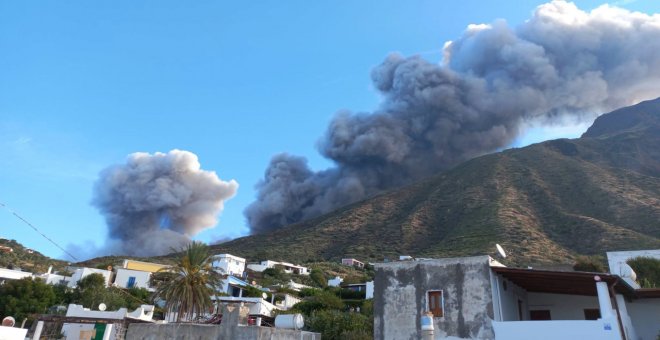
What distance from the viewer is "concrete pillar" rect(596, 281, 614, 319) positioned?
14.0 m

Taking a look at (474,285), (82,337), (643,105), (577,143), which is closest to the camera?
(474,285)

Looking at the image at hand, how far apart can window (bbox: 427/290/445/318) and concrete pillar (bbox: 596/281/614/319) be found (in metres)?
4.63

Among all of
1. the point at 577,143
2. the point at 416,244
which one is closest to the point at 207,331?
the point at 416,244

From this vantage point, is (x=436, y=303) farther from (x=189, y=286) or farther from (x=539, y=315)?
(x=189, y=286)

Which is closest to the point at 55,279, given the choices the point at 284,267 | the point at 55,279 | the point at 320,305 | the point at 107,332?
the point at 55,279

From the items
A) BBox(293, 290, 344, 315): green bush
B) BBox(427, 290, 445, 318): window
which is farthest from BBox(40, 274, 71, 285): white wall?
BBox(427, 290, 445, 318): window

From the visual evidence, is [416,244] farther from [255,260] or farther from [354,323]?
[354,323]

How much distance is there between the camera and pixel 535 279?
54.4ft

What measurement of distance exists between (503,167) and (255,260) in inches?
1709

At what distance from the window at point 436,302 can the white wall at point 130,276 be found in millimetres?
38133

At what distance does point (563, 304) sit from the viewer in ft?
60.4

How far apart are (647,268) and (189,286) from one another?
23514mm

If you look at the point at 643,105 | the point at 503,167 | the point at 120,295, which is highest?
the point at 643,105

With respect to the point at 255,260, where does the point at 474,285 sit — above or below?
below
